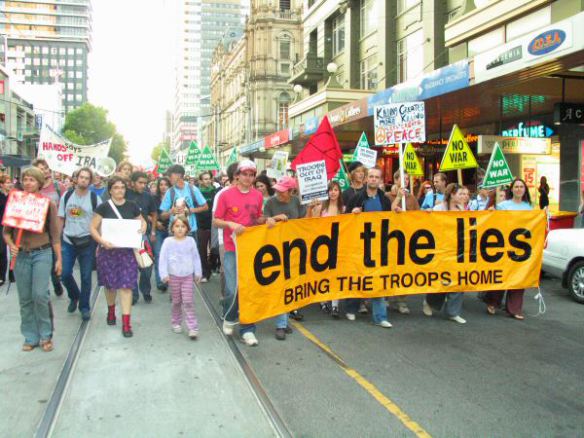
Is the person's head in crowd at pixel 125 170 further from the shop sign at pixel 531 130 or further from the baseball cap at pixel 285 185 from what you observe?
the shop sign at pixel 531 130

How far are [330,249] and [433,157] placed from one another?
62.6 feet

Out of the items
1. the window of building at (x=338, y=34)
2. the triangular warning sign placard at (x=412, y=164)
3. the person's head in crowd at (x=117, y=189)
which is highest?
the window of building at (x=338, y=34)

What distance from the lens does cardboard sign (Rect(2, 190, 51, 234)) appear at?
5.79 metres

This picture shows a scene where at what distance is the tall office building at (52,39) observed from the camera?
505ft

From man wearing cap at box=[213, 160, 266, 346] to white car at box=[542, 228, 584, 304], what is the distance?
517cm

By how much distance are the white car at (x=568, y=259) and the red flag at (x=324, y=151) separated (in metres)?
3.84

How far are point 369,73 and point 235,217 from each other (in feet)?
79.8

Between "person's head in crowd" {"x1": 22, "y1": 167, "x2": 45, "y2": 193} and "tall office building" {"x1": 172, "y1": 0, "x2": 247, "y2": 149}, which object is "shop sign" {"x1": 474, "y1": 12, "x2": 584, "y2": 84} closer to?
"person's head in crowd" {"x1": 22, "y1": 167, "x2": 45, "y2": 193}

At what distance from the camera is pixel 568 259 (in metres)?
9.14

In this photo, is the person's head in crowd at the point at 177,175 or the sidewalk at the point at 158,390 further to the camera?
the person's head in crowd at the point at 177,175

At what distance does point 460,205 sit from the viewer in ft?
25.1

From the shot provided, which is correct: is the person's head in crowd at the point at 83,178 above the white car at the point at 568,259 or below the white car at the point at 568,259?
above

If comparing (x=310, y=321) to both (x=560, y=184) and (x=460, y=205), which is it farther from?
(x=560, y=184)

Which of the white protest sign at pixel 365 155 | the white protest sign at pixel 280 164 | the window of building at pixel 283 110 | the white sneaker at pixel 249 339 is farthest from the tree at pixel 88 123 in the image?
the white sneaker at pixel 249 339
